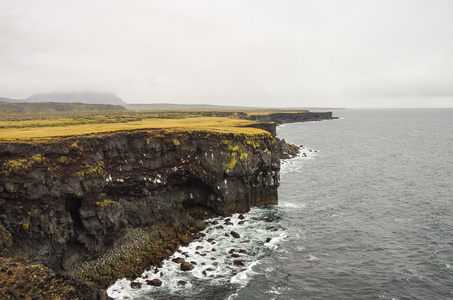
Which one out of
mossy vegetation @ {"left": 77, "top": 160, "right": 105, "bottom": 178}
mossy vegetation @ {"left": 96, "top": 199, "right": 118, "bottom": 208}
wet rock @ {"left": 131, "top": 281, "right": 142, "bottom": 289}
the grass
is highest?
the grass

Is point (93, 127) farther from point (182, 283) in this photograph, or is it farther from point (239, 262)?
point (239, 262)

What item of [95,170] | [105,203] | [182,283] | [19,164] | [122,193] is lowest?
[182,283]

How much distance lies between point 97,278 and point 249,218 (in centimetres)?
2302

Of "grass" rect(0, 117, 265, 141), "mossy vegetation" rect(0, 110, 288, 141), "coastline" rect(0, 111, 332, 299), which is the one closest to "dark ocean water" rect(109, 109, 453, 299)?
"coastline" rect(0, 111, 332, 299)

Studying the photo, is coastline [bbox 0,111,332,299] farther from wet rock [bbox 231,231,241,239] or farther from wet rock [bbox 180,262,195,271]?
wet rock [bbox 231,231,241,239]

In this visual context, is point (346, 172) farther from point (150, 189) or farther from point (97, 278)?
point (97, 278)

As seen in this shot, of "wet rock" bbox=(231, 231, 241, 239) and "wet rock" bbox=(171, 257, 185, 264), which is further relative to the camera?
"wet rock" bbox=(231, 231, 241, 239)

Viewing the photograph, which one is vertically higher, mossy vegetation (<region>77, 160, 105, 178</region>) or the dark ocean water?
mossy vegetation (<region>77, 160, 105, 178</region>)

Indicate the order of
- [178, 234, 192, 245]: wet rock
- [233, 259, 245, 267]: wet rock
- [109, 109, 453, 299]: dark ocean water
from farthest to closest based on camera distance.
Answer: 1. [178, 234, 192, 245]: wet rock
2. [233, 259, 245, 267]: wet rock
3. [109, 109, 453, 299]: dark ocean water

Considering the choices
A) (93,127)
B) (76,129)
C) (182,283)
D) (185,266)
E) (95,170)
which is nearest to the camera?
(182,283)

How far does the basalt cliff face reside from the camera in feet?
100

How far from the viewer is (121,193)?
1591 inches

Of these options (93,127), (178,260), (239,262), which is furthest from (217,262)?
(93,127)

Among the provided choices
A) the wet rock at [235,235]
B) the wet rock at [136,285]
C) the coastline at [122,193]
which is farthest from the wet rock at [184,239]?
the wet rock at [136,285]
